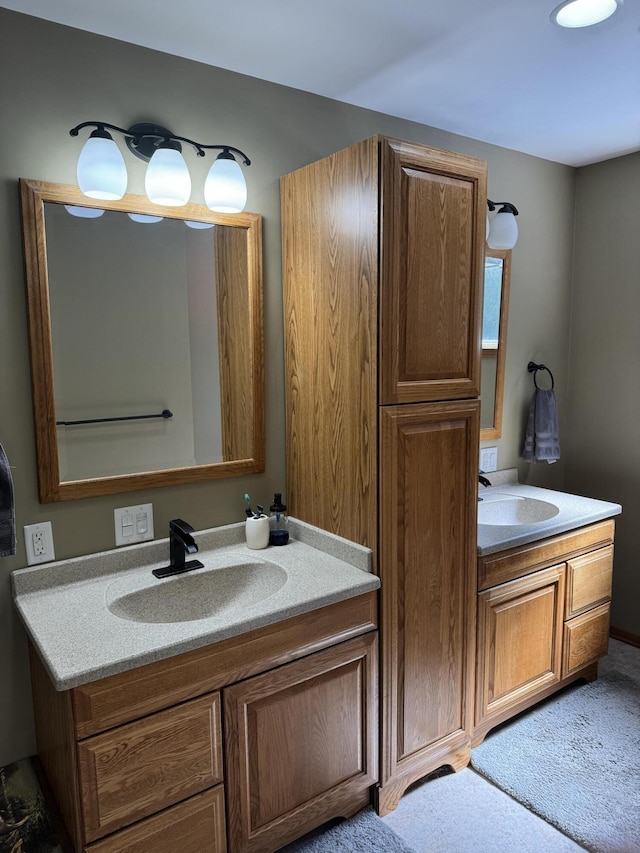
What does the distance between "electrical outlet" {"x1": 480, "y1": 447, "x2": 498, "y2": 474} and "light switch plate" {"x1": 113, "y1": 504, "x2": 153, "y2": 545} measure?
5.39ft

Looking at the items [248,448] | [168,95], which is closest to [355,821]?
[248,448]

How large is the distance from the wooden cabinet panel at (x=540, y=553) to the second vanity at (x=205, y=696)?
54 cm

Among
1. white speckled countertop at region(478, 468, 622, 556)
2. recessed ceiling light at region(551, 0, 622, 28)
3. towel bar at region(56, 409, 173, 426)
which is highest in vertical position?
recessed ceiling light at region(551, 0, 622, 28)

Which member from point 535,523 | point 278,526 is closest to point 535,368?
point 535,523

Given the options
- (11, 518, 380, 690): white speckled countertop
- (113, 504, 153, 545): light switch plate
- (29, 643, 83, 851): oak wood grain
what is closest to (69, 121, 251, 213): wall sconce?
(113, 504, 153, 545): light switch plate

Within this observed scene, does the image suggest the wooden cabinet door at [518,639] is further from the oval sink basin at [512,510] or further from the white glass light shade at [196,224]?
the white glass light shade at [196,224]

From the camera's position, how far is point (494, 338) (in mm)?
2875

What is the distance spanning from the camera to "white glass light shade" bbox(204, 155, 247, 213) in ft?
6.15

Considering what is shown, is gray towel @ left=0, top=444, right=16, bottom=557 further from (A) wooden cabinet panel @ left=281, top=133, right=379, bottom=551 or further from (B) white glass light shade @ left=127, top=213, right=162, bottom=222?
(A) wooden cabinet panel @ left=281, top=133, right=379, bottom=551

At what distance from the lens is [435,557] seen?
6.43 feet

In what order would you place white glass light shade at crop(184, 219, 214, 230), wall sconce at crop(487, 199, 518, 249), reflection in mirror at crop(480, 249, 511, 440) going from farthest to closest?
reflection in mirror at crop(480, 249, 511, 440) → wall sconce at crop(487, 199, 518, 249) → white glass light shade at crop(184, 219, 214, 230)

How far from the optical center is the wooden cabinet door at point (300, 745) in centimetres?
158

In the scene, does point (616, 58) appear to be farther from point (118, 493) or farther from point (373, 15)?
point (118, 493)

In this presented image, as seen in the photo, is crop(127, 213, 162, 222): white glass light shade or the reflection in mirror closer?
crop(127, 213, 162, 222): white glass light shade
